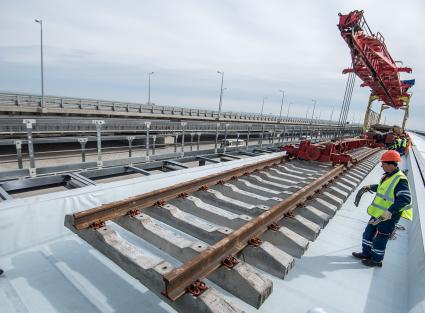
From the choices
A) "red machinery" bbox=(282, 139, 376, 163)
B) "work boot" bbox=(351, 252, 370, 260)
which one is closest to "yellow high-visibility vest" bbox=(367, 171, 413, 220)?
"work boot" bbox=(351, 252, 370, 260)

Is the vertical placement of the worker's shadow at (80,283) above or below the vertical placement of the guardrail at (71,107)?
below

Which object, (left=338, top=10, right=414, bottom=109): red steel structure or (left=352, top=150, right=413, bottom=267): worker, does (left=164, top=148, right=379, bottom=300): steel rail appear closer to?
(left=352, top=150, right=413, bottom=267): worker

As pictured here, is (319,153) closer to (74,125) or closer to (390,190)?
(390,190)

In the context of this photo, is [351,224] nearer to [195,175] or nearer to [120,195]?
[195,175]


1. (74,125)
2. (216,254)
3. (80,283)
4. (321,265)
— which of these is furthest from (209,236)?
(74,125)

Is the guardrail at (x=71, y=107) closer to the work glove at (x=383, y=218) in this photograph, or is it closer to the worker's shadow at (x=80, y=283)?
the worker's shadow at (x=80, y=283)

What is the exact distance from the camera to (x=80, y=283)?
3072mm

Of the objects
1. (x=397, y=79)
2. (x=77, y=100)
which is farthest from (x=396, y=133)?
(x=77, y=100)

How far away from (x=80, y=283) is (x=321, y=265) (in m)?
3.21

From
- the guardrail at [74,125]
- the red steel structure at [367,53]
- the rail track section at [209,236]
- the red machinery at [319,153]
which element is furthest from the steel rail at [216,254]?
the red steel structure at [367,53]

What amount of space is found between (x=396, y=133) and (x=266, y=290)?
21695mm

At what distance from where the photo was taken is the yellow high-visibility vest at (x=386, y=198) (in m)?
3.93

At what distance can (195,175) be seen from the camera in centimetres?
644

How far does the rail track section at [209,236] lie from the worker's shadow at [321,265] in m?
0.19
